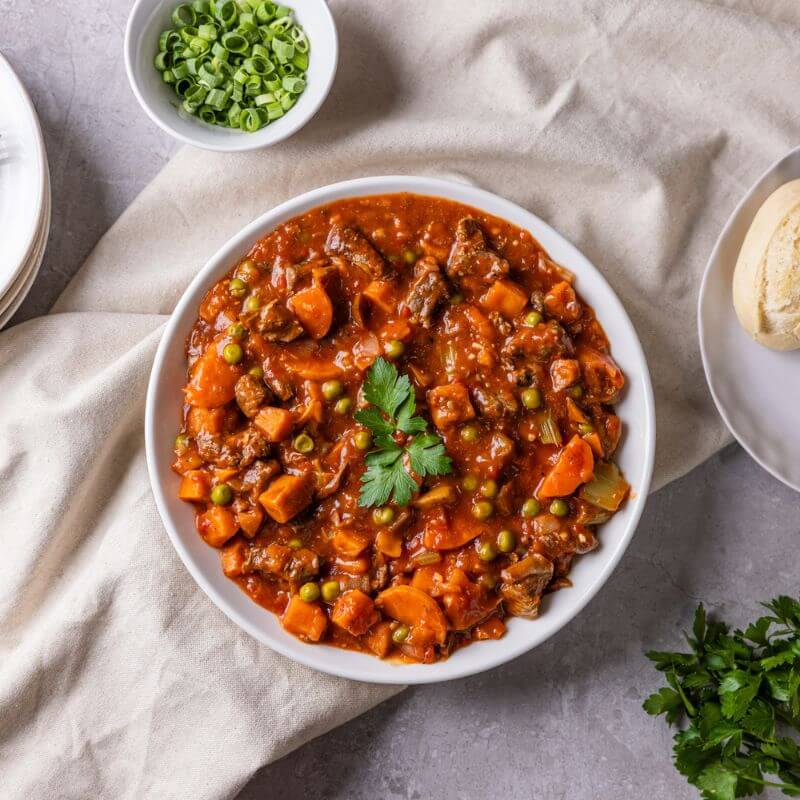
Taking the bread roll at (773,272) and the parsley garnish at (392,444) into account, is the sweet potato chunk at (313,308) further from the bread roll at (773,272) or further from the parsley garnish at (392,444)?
the bread roll at (773,272)

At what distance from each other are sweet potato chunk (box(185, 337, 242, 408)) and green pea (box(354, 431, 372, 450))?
2.50ft

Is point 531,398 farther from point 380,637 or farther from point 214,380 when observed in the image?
point 214,380

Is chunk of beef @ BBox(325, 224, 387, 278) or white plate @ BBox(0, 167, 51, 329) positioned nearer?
chunk of beef @ BBox(325, 224, 387, 278)

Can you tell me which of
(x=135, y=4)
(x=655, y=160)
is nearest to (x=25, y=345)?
(x=135, y=4)

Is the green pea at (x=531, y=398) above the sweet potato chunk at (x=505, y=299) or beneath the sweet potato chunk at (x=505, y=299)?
beneath

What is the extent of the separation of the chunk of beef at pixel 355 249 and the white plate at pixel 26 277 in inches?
72.7

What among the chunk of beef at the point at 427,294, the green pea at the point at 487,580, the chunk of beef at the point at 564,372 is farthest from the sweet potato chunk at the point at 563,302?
the green pea at the point at 487,580

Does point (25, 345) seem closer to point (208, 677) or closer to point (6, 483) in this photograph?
point (6, 483)

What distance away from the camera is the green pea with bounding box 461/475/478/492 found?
188 inches

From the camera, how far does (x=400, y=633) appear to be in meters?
4.82

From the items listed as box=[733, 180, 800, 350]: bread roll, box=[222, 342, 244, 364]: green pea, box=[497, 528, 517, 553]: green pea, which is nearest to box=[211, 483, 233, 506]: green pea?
box=[222, 342, 244, 364]: green pea

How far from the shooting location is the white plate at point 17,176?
5176 millimetres

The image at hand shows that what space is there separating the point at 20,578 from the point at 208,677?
130 centimetres

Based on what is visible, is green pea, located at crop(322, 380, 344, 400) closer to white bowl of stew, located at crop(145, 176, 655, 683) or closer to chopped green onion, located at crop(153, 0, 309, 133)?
white bowl of stew, located at crop(145, 176, 655, 683)
